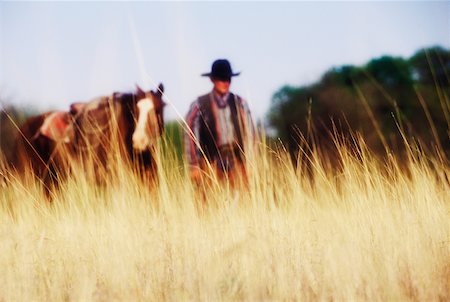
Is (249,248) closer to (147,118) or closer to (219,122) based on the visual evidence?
(219,122)

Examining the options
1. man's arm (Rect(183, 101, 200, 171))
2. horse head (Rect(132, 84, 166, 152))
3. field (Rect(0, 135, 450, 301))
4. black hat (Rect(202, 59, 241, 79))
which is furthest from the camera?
horse head (Rect(132, 84, 166, 152))

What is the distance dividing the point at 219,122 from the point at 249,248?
1.77 m

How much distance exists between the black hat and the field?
1141 mm

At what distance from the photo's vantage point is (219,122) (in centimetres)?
410

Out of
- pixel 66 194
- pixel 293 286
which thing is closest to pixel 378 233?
pixel 293 286

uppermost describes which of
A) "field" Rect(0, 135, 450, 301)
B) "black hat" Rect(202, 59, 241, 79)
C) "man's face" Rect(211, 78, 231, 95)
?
"black hat" Rect(202, 59, 241, 79)

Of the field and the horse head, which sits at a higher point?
the horse head

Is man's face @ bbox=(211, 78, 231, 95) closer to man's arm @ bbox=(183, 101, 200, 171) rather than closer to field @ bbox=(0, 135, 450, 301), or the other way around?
man's arm @ bbox=(183, 101, 200, 171)

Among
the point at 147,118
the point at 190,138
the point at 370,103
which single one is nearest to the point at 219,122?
the point at 190,138

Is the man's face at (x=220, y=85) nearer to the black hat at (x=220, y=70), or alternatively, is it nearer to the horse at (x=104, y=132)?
the black hat at (x=220, y=70)

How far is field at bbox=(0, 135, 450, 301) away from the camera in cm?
222

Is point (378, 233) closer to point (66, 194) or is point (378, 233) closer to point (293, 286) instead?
point (293, 286)

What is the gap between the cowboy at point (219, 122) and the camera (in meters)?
4.02

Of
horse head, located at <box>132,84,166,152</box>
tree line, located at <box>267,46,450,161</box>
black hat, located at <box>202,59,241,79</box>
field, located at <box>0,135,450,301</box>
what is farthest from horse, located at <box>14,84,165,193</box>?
tree line, located at <box>267,46,450,161</box>
